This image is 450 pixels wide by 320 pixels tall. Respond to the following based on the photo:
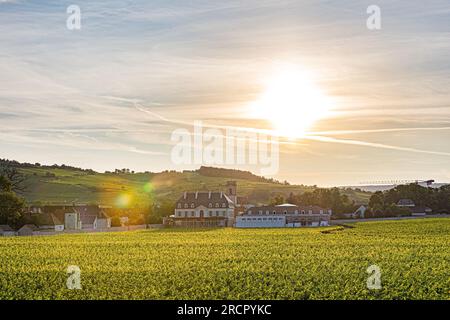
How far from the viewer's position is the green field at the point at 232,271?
109 ft

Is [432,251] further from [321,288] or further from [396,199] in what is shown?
[396,199]

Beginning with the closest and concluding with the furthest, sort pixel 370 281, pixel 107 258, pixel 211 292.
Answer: pixel 211 292
pixel 370 281
pixel 107 258

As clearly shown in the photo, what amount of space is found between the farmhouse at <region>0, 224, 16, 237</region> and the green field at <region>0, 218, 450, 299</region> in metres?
36.3

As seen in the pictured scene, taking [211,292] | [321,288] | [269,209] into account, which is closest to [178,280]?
[211,292]

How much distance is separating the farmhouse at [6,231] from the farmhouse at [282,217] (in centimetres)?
4271

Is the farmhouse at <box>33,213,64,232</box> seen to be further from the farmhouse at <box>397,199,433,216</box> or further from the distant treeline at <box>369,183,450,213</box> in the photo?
the farmhouse at <box>397,199,433,216</box>

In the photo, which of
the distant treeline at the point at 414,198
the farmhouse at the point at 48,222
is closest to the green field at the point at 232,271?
the farmhouse at the point at 48,222

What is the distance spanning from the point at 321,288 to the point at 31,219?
79866 mm

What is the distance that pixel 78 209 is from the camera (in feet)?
433

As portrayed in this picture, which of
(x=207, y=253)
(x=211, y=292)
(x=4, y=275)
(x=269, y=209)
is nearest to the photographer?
(x=211, y=292)

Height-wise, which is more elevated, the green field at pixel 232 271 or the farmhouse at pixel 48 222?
the farmhouse at pixel 48 222

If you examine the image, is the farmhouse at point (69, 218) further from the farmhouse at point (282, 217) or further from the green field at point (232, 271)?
the green field at point (232, 271)

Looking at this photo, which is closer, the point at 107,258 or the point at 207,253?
the point at 107,258

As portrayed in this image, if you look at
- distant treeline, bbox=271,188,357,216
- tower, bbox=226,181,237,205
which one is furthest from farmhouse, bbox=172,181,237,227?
distant treeline, bbox=271,188,357,216
